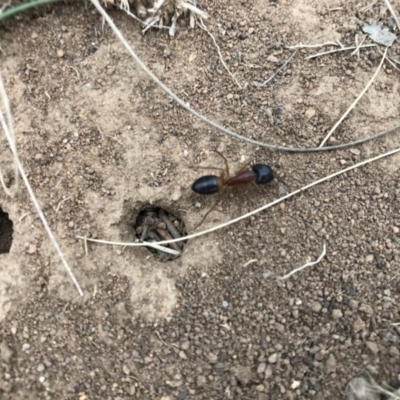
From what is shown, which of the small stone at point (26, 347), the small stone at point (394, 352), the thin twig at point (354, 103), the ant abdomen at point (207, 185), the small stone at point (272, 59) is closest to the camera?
the small stone at point (394, 352)

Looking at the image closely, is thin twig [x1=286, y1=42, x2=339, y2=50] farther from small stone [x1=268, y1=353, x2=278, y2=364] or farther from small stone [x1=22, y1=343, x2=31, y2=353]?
small stone [x1=22, y1=343, x2=31, y2=353]

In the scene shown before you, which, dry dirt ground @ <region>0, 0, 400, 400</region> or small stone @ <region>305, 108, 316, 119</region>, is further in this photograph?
small stone @ <region>305, 108, 316, 119</region>

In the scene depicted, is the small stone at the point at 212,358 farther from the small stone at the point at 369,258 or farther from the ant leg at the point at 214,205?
the small stone at the point at 369,258

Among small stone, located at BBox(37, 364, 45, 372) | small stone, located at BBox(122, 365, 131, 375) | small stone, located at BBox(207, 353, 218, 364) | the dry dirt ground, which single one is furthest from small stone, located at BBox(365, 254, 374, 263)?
small stone, located at BBox(37, 364, 45, 372)

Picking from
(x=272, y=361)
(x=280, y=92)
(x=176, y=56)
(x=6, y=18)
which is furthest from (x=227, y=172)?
(x=6, y=18)

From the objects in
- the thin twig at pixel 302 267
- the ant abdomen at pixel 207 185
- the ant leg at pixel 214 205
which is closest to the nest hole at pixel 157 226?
the ant leg at pixel 214 205
